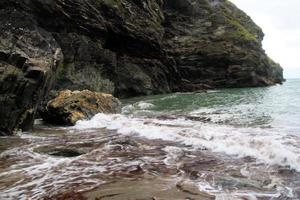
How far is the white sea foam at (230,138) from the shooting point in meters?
11.2

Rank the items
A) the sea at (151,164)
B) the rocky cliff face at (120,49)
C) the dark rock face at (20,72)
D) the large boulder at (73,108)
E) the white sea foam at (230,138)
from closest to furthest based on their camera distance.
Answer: the sea at (151,164) < the white sea foam at (230,138) < the dark rock face at (20,72) < the rocky cliff face at (120,49) < the large boulder at (73,108)

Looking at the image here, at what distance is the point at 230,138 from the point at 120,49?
34458 millimetres

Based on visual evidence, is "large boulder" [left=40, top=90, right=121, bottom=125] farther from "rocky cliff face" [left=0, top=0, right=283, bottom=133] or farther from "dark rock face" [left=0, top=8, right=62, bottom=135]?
"dark rock face" [left=0, top=8, right=62, bottom=135]

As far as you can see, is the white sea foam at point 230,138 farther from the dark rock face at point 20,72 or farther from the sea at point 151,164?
the dark rock face at point 20,72

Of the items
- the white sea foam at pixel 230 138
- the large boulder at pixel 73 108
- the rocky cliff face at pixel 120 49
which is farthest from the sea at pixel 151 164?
the large boulder at pixel 73 108

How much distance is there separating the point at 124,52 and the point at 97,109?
82.9ft

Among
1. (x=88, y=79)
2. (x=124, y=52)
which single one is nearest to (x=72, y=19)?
(x=88, y=79)

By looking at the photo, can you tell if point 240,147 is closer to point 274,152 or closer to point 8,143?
point 274,152

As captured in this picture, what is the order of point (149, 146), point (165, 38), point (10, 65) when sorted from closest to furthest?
point (149, 146), point (10, 65), point (165, 38)

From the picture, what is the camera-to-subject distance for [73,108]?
21.8 metres

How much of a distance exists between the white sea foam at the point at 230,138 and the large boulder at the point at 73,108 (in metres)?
0.88

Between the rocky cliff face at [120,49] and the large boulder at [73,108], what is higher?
the rocky cliff face at [120,49]

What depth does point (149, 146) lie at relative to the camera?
13.6m

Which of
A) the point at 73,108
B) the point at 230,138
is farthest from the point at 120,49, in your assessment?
the point at 230,138
